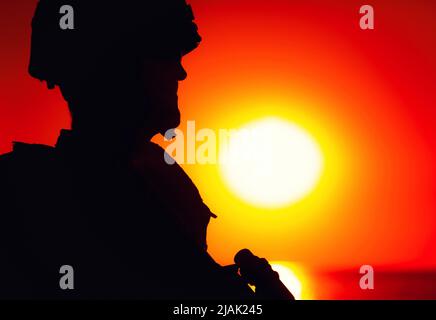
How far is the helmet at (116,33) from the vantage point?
3.96m

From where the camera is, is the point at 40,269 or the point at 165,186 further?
the point at 165,186

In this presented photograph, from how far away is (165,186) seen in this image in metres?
3.97

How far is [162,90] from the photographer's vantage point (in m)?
3.98

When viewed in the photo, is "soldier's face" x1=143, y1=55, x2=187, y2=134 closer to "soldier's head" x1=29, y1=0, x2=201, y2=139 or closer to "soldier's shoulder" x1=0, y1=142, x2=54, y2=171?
"soldier's head" x1=29, y1=0, x2=201, y2=139

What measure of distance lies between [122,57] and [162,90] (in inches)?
11.1

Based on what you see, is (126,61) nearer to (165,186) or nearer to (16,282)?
(165,186)

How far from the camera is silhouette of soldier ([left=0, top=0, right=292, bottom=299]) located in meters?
3.52

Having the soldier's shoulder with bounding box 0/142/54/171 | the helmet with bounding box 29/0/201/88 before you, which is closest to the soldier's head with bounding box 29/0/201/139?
the helmet with bounding box 29/0/201/88

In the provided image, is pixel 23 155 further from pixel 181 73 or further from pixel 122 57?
pixel 181 73

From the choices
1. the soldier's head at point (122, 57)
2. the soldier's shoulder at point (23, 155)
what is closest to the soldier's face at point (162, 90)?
→ the soldier's head at point (122, 57)

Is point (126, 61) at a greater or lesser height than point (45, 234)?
greater

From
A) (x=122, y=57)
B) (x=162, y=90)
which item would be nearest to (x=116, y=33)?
(x=122, y=57)

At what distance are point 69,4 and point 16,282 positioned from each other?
151cm
